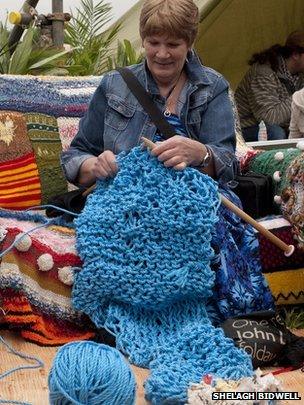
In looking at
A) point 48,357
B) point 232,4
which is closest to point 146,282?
point 48,357

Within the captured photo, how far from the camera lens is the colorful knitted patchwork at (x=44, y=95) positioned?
3629 millimetres

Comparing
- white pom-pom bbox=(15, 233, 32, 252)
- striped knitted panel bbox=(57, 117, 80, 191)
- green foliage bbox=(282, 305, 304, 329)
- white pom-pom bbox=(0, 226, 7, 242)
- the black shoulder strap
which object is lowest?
green foliage bbox=(282, 305, 304, 329)

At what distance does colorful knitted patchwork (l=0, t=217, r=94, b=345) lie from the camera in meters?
2.94

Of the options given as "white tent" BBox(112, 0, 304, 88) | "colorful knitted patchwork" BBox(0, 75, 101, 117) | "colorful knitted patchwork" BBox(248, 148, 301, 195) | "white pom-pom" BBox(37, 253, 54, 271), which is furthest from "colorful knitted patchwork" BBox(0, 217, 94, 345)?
"white tent" BBox(112, 0, 304, 88)

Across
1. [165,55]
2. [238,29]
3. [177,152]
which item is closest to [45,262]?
[177,152]

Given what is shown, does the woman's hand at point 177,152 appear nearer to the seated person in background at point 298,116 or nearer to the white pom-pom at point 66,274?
the white pom-pom at point 66,274

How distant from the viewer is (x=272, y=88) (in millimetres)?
6051

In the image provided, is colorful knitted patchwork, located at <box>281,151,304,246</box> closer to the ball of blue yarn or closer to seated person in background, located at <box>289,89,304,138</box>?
the ball of blue yarn

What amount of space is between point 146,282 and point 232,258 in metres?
0.34

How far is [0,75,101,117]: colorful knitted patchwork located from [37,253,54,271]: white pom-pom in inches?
34.9

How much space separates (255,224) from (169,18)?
77cm

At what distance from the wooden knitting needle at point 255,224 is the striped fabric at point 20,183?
728mm

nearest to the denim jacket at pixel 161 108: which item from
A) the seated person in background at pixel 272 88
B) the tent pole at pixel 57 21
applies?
the tent pole at pixel 57 21

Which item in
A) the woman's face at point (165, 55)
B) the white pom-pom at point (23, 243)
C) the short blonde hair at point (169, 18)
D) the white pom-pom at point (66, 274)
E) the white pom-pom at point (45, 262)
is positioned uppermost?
the short blonde hair at point (169, 18)
